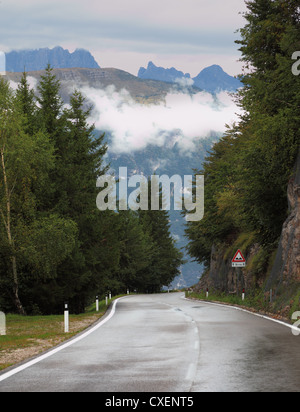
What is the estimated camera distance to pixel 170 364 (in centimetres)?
1091

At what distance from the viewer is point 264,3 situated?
104 feet

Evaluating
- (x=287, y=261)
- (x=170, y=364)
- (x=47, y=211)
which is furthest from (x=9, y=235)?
(x=170, y=364)

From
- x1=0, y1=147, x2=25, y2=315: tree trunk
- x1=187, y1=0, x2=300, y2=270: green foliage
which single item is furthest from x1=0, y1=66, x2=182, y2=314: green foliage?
x1=187, y1=0, x2=300, y2=270: green foliage

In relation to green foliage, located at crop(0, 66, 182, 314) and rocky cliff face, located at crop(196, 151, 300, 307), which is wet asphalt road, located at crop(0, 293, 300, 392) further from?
green foliage, located at crop(0, 66, 182, 314)

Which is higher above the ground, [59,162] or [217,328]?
[59,162]

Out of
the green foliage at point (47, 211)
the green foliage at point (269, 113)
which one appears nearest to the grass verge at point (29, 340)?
the green foliage at point (47, 211)

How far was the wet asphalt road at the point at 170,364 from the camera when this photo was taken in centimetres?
865

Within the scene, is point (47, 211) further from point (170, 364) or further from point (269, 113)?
point (170, 364)

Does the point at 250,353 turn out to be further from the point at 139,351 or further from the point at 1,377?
the point at 1,377

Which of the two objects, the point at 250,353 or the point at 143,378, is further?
the point at 250,353

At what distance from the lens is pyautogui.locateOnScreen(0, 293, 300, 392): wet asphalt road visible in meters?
8.65

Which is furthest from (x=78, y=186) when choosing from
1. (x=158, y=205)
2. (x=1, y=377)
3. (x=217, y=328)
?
(x=158, y=205)

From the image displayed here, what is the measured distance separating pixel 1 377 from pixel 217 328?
1084cm

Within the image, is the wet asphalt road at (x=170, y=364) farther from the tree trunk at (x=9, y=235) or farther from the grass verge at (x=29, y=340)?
the tree trunk at (x=9, y=235)
